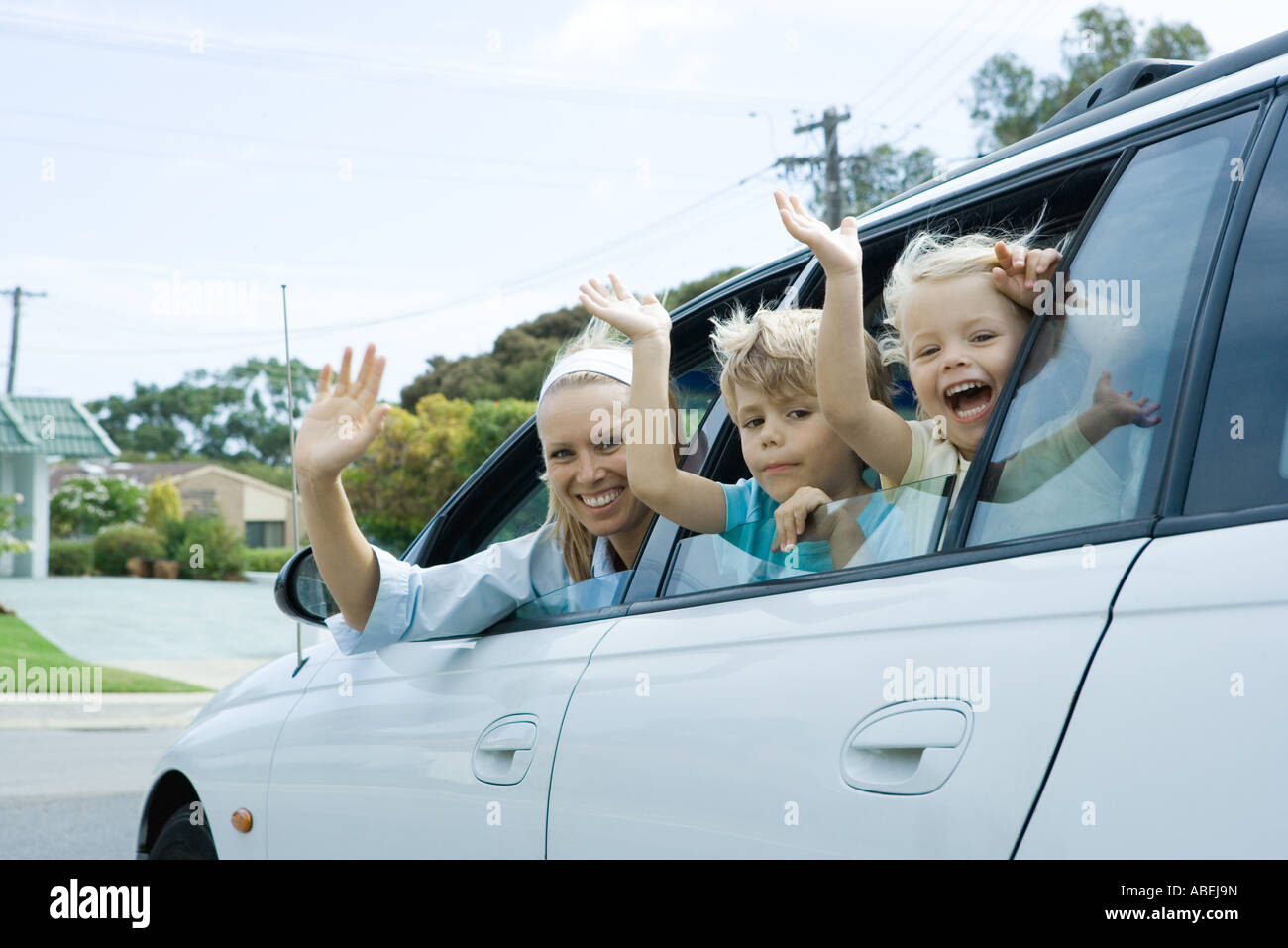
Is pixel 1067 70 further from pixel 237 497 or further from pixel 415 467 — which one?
pixel 237 497

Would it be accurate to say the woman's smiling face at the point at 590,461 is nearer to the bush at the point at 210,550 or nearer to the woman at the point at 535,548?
the woman at the point at 535,548

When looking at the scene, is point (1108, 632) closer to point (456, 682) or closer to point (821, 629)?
point (821, 629)

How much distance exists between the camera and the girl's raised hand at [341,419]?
220cm

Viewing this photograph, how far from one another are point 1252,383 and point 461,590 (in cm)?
152

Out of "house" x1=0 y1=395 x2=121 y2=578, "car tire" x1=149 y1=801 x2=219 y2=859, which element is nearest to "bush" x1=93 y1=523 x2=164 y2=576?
"house" x1=0 y1=395 x2=121 y2=578

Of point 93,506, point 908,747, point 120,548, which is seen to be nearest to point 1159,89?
point 908,747

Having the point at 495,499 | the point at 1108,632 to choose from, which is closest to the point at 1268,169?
the point at 1108,632

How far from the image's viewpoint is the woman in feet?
7.89

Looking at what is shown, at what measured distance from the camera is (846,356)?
1958 millimetres

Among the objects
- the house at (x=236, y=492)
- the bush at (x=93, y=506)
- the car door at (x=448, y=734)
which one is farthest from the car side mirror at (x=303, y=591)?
the house at (x=236, y=492)

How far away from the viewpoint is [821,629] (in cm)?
162

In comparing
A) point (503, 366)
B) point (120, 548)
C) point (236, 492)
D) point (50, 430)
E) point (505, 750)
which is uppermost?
point (503, 366)

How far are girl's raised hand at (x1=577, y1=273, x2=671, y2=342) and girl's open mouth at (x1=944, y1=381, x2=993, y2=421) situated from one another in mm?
526
